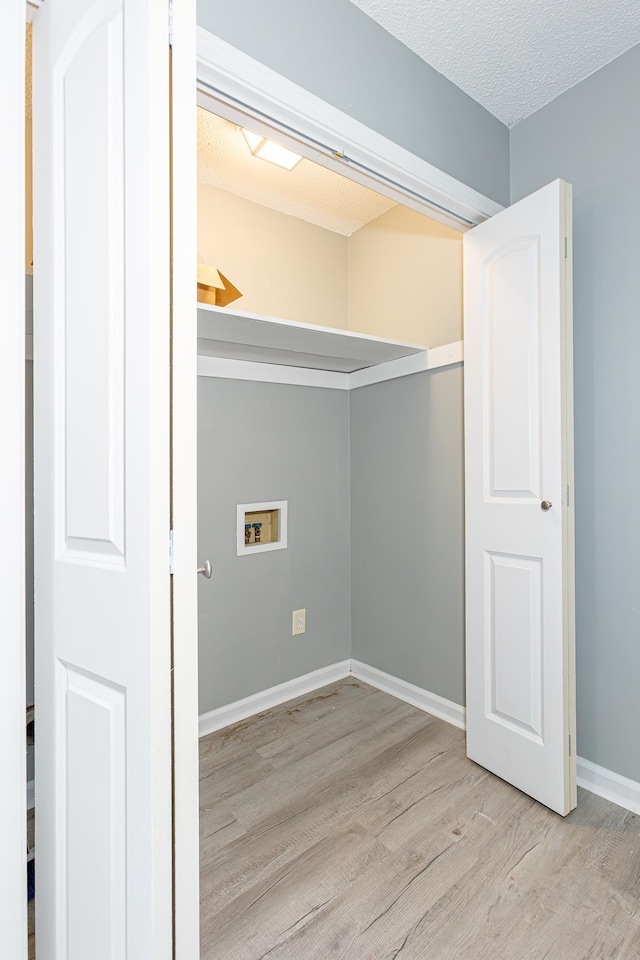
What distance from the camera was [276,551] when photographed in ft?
8.36

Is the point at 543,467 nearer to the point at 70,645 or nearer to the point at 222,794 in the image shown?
the point at 70,645

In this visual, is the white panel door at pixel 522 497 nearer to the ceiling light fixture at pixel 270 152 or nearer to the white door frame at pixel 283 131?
the white door frame at pixel 283 131

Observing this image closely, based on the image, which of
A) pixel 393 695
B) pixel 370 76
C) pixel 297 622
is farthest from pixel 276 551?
pixel 370 76

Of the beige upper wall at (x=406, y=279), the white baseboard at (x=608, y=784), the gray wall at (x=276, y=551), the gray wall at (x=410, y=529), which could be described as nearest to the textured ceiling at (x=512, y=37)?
the beige upper wall at (x=406, y=279)

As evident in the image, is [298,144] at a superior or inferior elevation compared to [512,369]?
superior

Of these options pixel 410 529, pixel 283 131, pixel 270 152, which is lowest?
pixel 410 529

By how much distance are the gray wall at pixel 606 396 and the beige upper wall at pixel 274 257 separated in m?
1.26

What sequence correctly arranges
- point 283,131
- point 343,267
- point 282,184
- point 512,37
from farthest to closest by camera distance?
point 343,267 → point 282,184 → point 512,37 → point 283,131

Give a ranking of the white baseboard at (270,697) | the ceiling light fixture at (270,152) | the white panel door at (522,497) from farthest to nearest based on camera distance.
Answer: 1. the white baseboard at (270,697)
2. the ceiling light fixture at (270,152)
3. the white panel door at (522,497)

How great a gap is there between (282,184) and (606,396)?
1.74m

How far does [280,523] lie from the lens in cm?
256

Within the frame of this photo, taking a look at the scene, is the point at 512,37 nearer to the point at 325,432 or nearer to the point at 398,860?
the point at 325,432

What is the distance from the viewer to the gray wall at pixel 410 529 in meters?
2.32

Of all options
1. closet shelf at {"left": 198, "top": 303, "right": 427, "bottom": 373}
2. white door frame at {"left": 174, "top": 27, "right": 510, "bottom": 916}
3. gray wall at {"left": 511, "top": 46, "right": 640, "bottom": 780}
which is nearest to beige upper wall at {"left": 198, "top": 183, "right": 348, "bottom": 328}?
closet shelf at {"left": 198, "top": 303, "right": 427, "bottom": 373}
